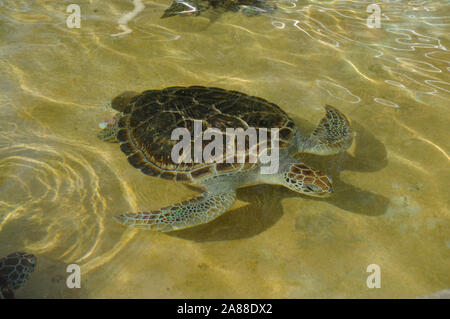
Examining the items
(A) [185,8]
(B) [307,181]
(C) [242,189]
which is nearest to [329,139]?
(B) [307,181]

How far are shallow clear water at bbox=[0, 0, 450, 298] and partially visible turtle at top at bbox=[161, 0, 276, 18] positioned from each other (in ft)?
0.96

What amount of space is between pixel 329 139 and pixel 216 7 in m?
4.05

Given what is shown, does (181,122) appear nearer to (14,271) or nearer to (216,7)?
(14,271)

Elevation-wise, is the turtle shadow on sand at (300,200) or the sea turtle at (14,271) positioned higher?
the turtle shadow on sand at (300,200)

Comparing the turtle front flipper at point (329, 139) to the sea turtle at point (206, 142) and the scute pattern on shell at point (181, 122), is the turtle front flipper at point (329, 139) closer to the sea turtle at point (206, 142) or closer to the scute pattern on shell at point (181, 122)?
the sea turtle at point (206, 142)

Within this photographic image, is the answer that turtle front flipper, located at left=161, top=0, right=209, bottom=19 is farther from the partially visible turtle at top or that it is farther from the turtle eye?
the turtle eye

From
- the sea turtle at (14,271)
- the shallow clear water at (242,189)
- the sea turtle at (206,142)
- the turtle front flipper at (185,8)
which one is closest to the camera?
the sea turtle at (14,271)

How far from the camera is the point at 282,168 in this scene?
116 inches

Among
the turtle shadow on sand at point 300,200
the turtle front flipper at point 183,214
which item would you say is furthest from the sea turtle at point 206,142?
the turtle shadow on sand at point 300,200

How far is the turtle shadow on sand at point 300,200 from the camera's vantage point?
109 inches

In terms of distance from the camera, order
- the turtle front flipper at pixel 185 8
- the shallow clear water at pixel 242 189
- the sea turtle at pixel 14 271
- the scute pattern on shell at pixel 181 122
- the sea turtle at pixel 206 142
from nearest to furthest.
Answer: the sea turtle at pixel 14 271 → the shallow clear water at pixel 242 189 → the sea turtle at pixel 206 142 → the scute pattern on shell at pixel 181 122 → the turtle front flipper at pixel 185 8

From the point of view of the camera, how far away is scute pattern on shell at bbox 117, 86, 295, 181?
297cm

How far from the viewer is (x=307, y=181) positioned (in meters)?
2.83

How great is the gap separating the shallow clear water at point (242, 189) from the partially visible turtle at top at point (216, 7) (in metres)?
0.29
